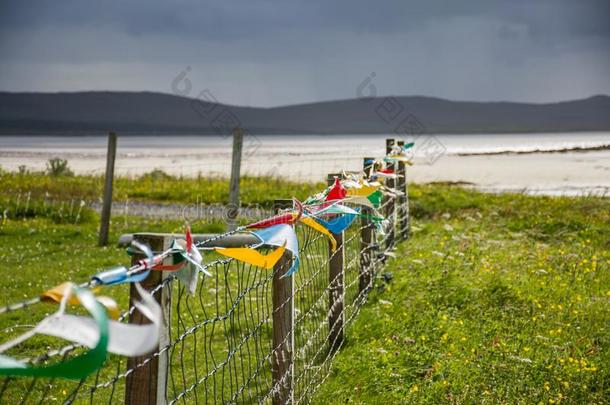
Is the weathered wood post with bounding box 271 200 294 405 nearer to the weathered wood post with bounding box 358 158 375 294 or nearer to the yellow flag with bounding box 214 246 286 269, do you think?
the yellow flag with bounding box 214 246 286 269

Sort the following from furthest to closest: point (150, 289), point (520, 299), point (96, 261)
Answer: point (96, 261), point (520, 299), point (150, 289)

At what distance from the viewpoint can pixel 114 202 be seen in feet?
82.5

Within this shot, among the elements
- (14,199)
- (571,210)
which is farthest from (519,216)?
(14,199)

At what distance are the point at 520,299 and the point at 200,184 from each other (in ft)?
68.3

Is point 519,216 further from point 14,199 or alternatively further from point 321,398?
point 14,199

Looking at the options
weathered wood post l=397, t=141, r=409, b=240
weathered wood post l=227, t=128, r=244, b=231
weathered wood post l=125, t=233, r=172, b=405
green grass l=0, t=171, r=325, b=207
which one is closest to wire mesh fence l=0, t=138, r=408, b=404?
weathered wood post l=125, t=233, r=172, b=405

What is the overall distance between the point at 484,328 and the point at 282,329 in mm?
3324

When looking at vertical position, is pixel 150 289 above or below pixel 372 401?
above

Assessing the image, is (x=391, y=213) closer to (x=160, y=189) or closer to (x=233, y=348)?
(x=233, y=348)

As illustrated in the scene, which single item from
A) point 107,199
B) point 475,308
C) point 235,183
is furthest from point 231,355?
point 107,199

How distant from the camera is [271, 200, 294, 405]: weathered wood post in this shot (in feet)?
16.8

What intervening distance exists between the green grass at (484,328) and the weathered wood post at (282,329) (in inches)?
38.7

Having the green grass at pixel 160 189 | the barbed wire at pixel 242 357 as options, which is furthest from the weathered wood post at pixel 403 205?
the green grass at pixel 160 189

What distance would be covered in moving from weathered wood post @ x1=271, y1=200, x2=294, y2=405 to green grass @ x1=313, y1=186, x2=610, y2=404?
3.22 feet
